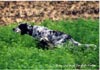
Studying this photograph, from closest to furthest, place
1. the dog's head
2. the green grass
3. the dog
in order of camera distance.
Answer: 1. the green grass
2. the dog
3. the dog's head

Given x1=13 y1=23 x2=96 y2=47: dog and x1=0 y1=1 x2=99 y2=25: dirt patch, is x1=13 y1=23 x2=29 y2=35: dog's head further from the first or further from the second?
x1=0 y1=1 x2=99 y2=25: dirt patch

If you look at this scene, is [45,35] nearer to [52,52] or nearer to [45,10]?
[52,52]

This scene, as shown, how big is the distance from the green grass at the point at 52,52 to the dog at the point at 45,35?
0.52 ft

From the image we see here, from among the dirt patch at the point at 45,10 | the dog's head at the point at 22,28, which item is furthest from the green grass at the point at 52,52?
the dirt patch at the point at 45,10

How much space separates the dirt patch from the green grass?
2.42 ft

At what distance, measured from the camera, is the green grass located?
566cm

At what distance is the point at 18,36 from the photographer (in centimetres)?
677

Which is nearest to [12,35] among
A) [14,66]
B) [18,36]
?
[18,36]

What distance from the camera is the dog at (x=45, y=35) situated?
21.9 feet

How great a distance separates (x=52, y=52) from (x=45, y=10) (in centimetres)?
239

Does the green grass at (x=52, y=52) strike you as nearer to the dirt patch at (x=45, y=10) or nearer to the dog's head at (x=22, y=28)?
the dog's head at (x=22, y=28)

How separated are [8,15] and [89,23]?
6.04 feet

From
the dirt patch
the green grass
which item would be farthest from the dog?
the dirt patch

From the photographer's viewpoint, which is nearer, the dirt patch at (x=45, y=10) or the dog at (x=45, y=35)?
the dog at (x=45, y=35)
